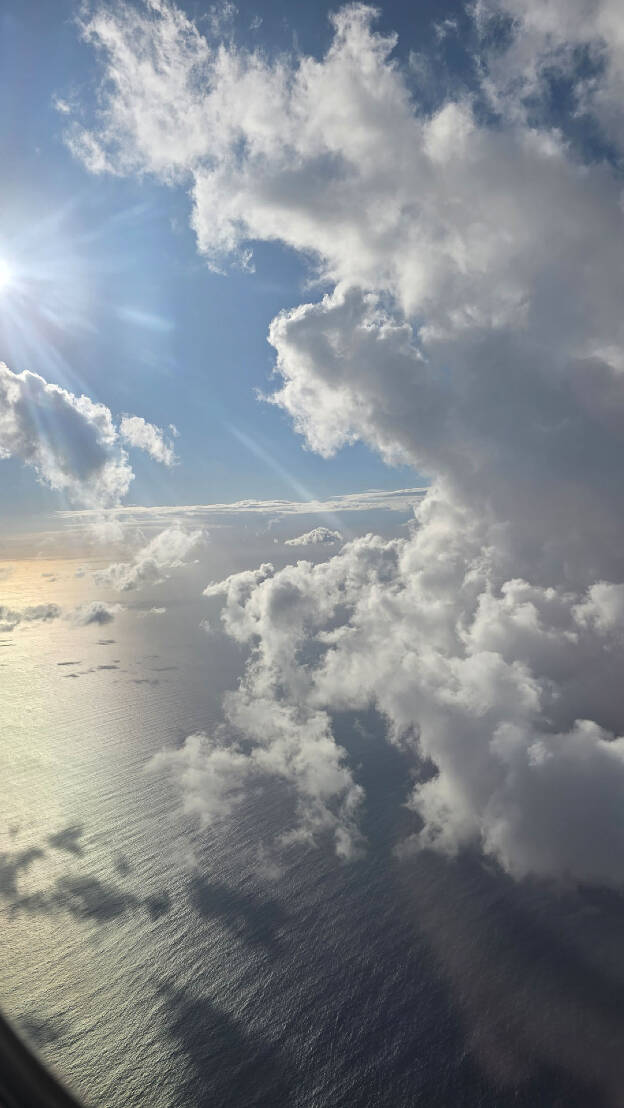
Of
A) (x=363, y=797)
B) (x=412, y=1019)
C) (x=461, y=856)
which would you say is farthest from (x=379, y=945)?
(x=363, y=797)

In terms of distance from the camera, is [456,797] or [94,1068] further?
[456,797]

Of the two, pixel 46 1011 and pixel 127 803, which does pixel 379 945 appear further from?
pixel 127 803

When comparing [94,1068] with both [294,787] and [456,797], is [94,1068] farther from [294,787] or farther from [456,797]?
[456,797]

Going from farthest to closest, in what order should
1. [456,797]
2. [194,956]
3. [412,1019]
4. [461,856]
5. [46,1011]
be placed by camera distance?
1. [456,797]
2. [461,856]
3. [194,956]
4. [412,1019]
5. [46,1011]

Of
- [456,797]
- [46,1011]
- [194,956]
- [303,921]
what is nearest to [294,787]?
[456,797]

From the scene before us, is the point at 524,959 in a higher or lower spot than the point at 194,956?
lower

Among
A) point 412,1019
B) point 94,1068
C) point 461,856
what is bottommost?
point 461,856

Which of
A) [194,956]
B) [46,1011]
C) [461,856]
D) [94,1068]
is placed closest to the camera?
[94,1068]
